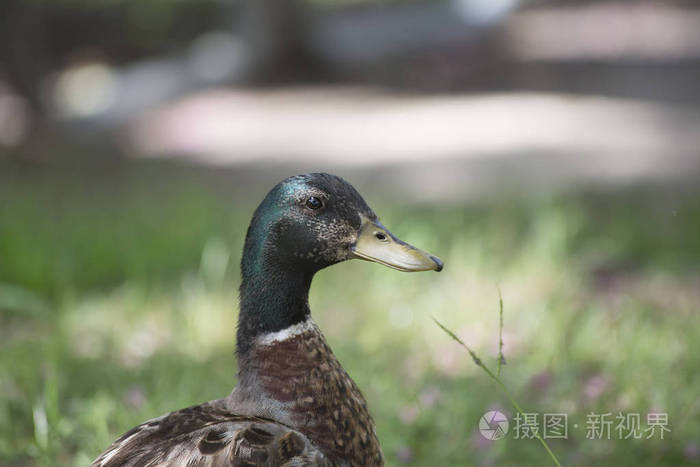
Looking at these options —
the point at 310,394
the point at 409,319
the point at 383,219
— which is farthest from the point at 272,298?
the point at 383,219

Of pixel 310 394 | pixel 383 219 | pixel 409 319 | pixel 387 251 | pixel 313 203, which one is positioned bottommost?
pixel 409 319

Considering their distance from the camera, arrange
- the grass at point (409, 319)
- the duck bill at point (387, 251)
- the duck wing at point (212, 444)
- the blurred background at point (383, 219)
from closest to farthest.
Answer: the duck wing at point (212, 444) < the duck bill at point (387, 251) < the grass at point (409, 319) < the blurred background at point (383, 219)

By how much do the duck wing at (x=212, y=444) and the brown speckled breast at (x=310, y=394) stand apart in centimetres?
6

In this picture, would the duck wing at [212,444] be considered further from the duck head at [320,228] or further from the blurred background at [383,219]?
the blurred background at [383,219]

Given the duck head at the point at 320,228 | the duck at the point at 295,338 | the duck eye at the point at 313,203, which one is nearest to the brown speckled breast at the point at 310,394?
the duck at the point at 295,338

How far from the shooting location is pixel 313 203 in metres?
1.84

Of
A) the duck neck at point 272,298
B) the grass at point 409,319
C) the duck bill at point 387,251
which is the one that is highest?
the duck bill at point 387,251

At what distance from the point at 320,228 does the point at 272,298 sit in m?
0.21

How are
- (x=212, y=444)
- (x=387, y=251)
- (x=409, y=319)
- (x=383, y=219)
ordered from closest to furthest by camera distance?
(x=212, y=444)
(x=387, y=251)
(x=409, y=319)
(x=383, y=219)

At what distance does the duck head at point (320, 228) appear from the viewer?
1.83 m

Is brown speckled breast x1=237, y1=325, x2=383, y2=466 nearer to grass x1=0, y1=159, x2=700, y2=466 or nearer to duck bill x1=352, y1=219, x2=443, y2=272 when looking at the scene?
duck bill x1=352, y1=219, x2=443, y2=272

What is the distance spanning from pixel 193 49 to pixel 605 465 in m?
9.58

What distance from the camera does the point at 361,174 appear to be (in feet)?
19.9

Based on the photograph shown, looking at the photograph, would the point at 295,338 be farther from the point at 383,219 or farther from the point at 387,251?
the point at 383,219
